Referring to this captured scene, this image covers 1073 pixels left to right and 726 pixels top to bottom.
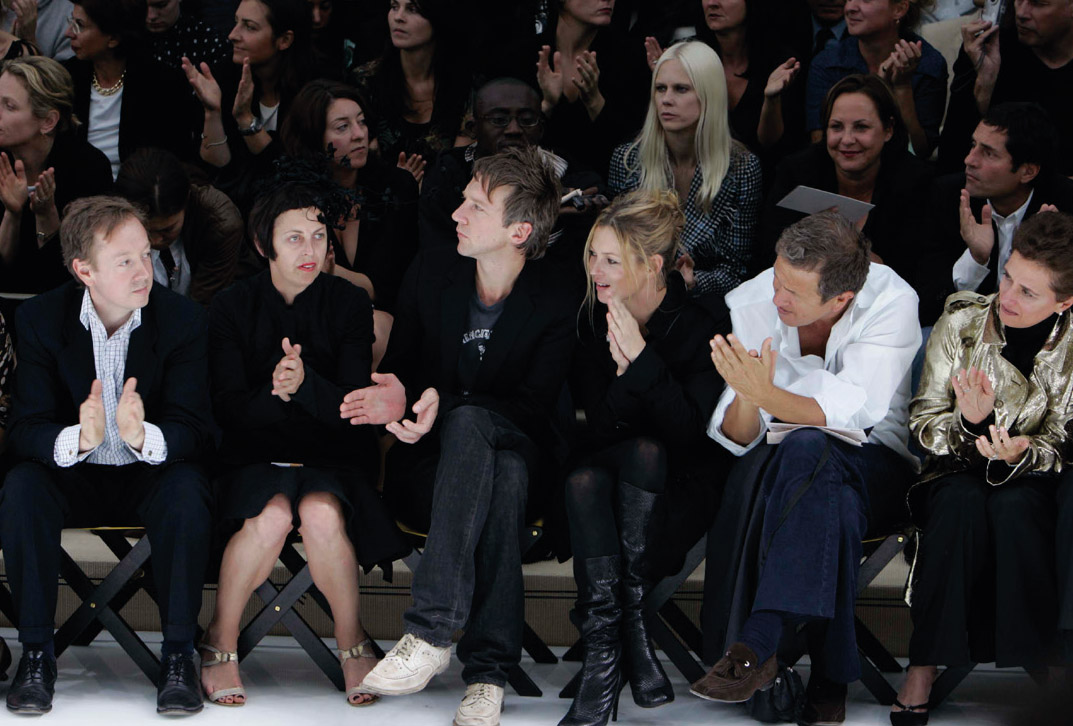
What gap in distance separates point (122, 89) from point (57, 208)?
0.68 meters

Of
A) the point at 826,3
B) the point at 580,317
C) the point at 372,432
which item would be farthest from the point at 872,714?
the point at 826,3

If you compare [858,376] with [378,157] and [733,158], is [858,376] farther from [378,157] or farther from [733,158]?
[378,157]

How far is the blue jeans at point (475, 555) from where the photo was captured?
10.8ft

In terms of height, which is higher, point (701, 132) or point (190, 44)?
point (190, 44)

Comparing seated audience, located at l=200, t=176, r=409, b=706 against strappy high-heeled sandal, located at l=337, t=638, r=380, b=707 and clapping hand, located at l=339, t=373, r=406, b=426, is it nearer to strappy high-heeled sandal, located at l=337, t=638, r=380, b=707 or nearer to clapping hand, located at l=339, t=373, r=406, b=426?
A: strappy high-heeled sandal, located at l=337, t=638, r=380, b=707

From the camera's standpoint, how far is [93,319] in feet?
11.9

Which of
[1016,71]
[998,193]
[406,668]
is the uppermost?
[1016,71]

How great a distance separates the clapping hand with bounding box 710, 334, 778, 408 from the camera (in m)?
3.35

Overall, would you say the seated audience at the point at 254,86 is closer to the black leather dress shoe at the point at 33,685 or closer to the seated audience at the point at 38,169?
the seated audience at the point at 38,169

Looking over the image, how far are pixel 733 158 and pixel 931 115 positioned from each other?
894mm

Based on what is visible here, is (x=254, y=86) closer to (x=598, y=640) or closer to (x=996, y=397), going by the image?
(x=598, y=640)

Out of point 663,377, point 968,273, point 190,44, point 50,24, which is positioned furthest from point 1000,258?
point 50,24

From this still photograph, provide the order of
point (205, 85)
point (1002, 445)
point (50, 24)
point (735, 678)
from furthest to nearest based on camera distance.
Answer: point (50, 24), point (205, 85), point (1002, 445), point (735, 678)

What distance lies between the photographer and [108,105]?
5066mm
